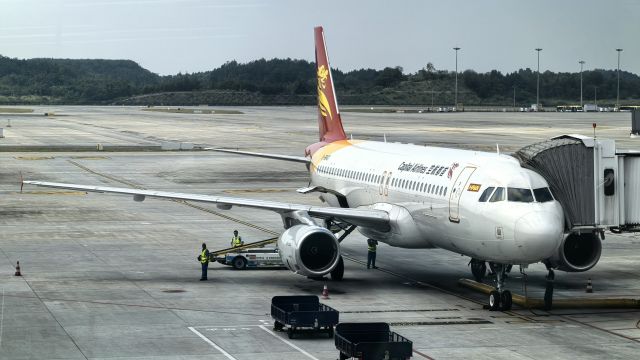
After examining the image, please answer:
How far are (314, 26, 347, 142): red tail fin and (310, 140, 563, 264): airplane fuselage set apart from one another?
25.0ft

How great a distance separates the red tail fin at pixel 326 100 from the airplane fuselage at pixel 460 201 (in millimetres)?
7613

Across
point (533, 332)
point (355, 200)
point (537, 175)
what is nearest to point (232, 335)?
point (533, 332)

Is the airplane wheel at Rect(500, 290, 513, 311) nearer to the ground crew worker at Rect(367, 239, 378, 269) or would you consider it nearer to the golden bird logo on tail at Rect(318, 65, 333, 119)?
the ground crew worker at Rect(367, 239, 378, 269)

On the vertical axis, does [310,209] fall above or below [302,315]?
above

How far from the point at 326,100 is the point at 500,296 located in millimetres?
22244

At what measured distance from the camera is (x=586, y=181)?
34.6 m

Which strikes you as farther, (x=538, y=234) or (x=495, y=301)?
(x=495, y=301)

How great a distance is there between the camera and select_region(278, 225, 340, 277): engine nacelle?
1430 inches

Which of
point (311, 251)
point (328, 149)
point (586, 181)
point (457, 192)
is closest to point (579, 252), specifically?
point (586, 181)

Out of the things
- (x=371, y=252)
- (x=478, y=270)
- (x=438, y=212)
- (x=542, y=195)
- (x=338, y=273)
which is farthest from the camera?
(x=371, y=252)

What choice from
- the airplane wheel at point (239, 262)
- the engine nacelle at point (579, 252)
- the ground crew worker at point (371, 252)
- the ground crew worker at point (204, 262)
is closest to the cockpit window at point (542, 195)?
the engine nacelle at point (579, 252)

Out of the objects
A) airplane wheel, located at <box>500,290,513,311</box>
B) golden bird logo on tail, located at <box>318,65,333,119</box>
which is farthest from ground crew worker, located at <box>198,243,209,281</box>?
golden bird logo on tail, located at <box>318,65,333,119</box>

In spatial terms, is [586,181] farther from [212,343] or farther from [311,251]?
[212,343]

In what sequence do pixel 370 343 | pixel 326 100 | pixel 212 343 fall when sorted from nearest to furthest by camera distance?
1. pixel 370 343
2. pixel 212 343
3. pixel 326 100
